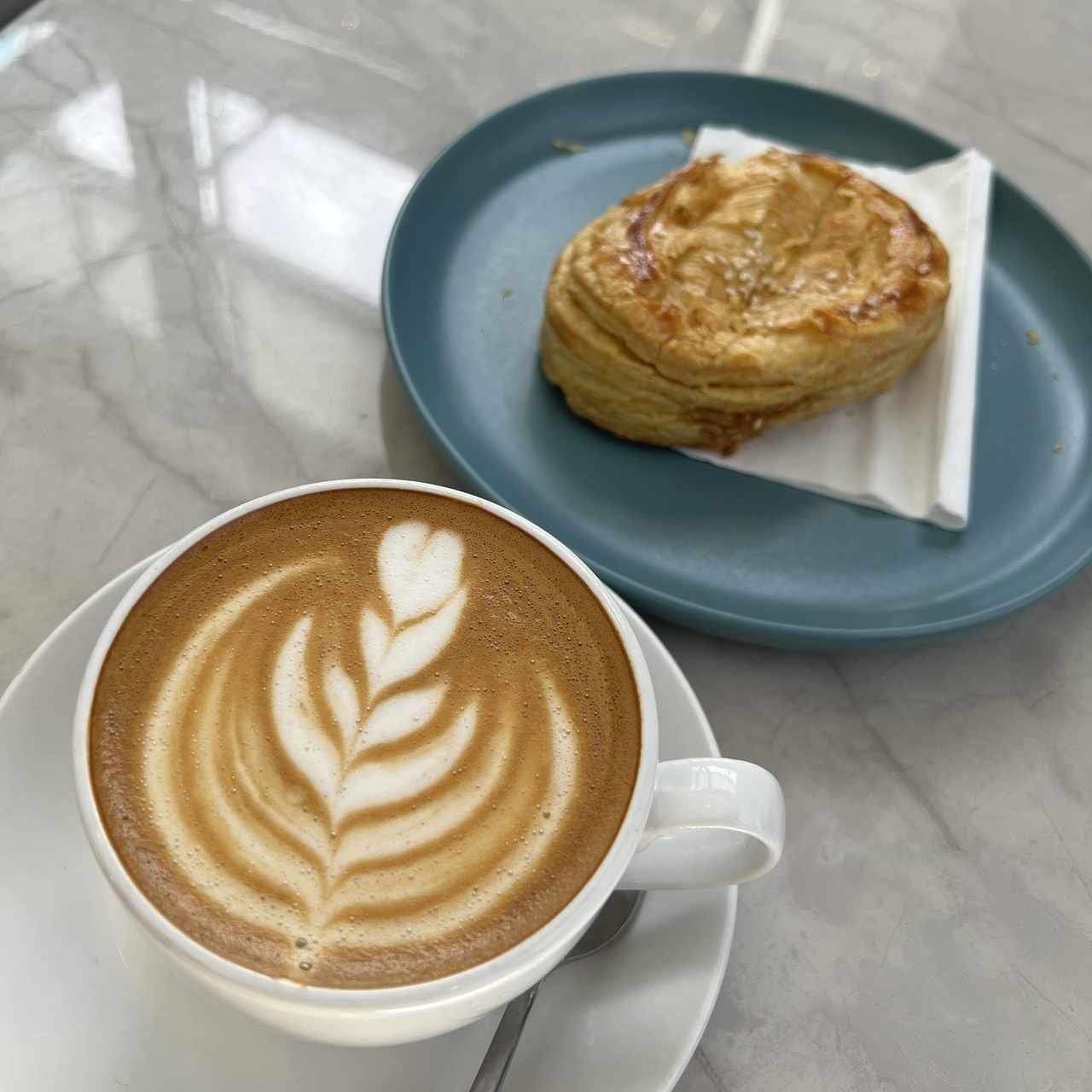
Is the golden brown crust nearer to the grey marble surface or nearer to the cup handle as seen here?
the grey marble surface

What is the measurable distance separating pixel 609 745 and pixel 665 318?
53 centimetres

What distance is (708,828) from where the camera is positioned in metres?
0.65

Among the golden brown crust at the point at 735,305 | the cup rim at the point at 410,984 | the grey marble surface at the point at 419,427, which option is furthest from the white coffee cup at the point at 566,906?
the golden brown crust at the point at 735,305

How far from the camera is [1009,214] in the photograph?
1.36 metres

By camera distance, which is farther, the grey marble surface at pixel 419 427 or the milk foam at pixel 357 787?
the grey marble surface at pixel 419 427

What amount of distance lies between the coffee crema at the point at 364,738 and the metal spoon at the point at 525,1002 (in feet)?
0.31

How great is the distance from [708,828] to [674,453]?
0.53 meters

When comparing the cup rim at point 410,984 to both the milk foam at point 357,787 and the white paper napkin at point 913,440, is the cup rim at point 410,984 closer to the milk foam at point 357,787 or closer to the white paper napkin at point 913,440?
the milk foam at point 357,787

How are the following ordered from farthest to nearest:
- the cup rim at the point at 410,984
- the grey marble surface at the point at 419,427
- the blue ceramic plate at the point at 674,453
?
the blue ceramic plate at the point at 674,453
the grey marble surface at the point at 419,427
the cup rim at the point at 410,984

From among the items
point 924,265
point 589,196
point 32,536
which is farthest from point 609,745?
point 589,196

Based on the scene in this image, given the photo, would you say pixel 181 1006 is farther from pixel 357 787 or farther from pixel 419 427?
pixel 419 427

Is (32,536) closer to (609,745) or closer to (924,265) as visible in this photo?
(609,745)

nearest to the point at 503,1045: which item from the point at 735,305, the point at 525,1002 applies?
the point at 525,1002

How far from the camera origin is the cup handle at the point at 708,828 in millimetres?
646
